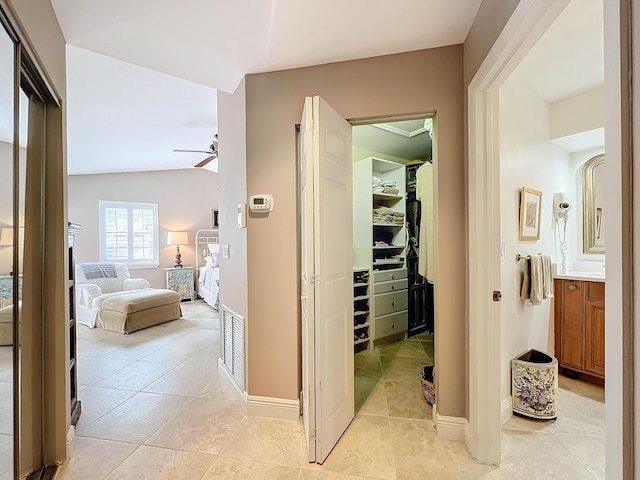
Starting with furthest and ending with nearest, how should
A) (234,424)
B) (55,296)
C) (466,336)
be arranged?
(234,424)
(466,336)
(55,296)

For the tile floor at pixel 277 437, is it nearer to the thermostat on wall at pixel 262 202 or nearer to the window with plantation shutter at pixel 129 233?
the thermostat on wall at pixel 262 202

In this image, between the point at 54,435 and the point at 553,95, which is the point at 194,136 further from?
the point at 553,95

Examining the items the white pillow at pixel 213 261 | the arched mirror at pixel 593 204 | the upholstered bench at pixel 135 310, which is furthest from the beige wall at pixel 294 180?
the white pillow at pixel 213 261

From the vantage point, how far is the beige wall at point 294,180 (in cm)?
184

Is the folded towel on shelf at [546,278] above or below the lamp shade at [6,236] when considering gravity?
below

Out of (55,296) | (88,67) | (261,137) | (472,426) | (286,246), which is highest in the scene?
(88,67)

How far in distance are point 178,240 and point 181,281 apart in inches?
32.7

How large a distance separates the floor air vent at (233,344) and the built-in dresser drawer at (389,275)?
5.19 ft

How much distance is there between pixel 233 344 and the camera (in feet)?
7.93

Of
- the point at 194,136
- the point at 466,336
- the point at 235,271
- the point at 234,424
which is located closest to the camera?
the point at 466,336

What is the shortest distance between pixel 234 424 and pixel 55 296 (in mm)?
1266

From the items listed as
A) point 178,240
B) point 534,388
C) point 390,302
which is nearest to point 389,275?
point 390,302

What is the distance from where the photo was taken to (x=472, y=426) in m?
1.70

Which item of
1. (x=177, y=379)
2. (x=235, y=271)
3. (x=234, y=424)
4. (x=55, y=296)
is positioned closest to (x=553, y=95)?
(x=235, y=271)
